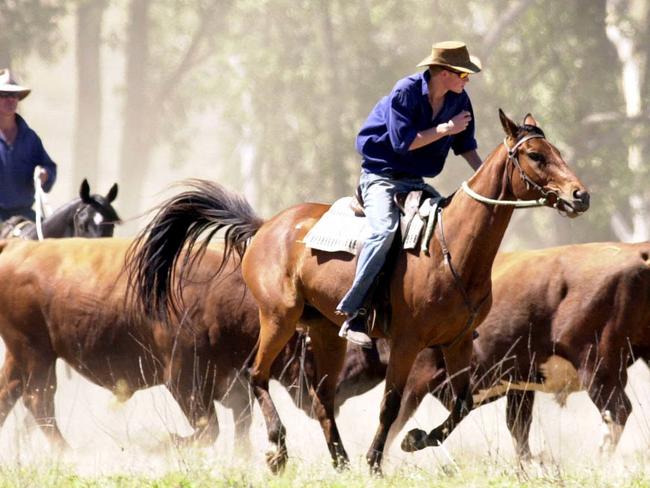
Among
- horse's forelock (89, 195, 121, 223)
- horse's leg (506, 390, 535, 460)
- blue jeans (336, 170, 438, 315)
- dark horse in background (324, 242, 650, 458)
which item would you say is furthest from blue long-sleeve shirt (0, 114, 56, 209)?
blue jeans (336, 170, 438, 315)

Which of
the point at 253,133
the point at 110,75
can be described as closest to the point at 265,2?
the point at 253,133

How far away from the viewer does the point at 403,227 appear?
816cm

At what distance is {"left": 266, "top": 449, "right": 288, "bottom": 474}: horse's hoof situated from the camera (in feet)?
26.8

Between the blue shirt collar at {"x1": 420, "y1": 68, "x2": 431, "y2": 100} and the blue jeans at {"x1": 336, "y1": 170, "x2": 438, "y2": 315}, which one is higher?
the blue shirt collar at {"x1": 420, "y1": 68, "x2": 431, "y2": 100}

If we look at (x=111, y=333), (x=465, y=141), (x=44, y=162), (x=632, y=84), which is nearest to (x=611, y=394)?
(x=465, y=141)

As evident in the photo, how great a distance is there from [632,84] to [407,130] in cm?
2339

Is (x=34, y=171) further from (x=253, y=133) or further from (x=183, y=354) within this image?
(x=253, y=133)

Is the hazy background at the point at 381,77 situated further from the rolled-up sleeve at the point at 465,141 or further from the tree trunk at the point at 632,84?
the rolled-up sleeve at the point at 465,141

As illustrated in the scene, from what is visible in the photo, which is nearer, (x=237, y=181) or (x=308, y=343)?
(x=308, y=343)

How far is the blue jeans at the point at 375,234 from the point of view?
26.3 ft

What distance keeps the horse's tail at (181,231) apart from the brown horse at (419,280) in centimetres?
36

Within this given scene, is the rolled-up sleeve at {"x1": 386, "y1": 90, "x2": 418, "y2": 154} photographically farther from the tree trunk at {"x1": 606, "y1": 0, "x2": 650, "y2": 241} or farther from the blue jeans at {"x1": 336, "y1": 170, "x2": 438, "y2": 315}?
the tree trunk at {"x1": 606, "y1": 0, "x2": 650, "y2": 241}

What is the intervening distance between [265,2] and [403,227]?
86.6 feet

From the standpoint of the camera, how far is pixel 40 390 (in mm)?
10109
